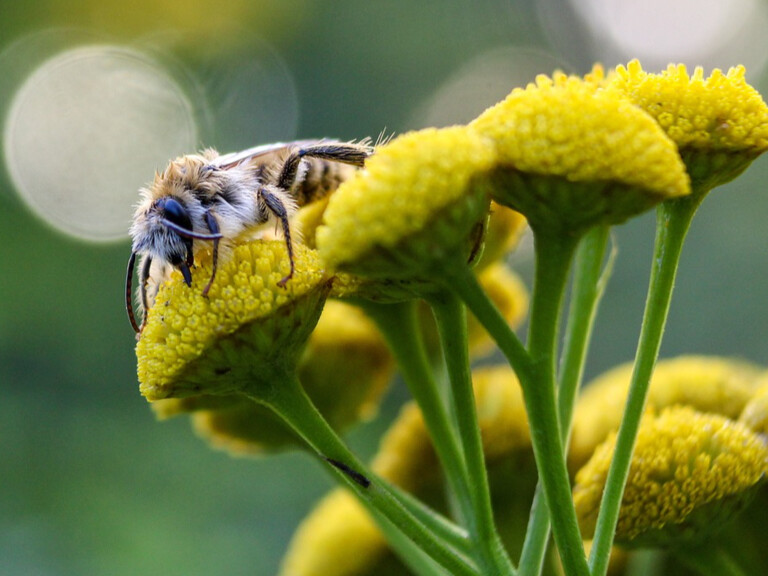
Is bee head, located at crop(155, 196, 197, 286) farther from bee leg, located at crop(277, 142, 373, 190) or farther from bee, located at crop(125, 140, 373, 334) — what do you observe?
bee leg, located at crop(277, 142, 373, 190)

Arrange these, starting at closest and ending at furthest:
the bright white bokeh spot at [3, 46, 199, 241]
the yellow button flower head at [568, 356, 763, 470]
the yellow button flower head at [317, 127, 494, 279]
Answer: the yellow button flower head at [317, 127, 494, 279] < the yellow button flower head at [568, 356, 763, 470] < the bright white bokeh spot at [3, 46, 199, 241]

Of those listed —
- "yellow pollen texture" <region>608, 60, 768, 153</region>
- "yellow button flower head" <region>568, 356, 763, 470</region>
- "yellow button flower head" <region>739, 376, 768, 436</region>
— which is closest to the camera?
"yellow pollen texture" <region>608, 60, 768, 153</region>

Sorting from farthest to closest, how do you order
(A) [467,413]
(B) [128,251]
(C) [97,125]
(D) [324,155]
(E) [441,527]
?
(C) [97,125] < (B) [128,251] < (D) [324,155] < (E) [441,527] < (A) [467,413]

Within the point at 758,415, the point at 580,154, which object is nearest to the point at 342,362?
the point at 758,415

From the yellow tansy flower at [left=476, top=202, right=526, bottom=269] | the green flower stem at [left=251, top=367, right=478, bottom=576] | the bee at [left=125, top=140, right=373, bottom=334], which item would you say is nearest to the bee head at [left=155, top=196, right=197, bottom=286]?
the bee at [left=125, top=140, right=373, bottom=334]

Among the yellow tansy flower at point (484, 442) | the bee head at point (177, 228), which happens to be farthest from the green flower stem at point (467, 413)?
the yellow tansy flower at point (484, 442)

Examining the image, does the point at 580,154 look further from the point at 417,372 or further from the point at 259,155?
the point at 259,155

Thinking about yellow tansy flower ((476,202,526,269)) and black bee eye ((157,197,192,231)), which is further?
yellow tansy flower ((476,202,526,269))
